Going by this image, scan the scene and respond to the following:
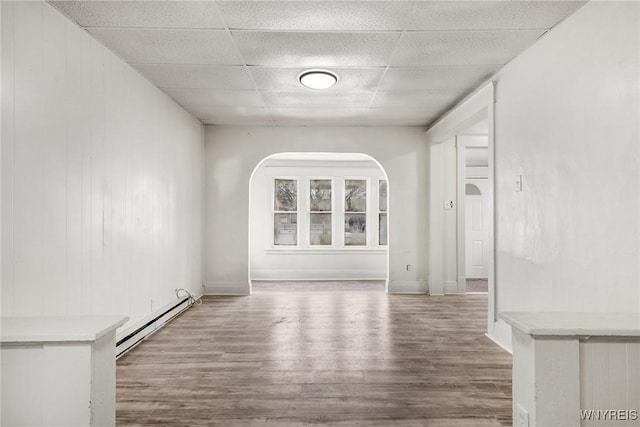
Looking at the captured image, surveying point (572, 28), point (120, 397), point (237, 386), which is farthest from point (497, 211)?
point (120, 397)

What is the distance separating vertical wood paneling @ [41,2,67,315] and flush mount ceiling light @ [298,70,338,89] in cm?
185

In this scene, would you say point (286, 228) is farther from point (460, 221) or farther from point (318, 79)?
point (318, 79)

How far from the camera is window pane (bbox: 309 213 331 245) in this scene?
7.50m

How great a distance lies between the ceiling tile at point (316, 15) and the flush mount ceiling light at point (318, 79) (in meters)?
0.76

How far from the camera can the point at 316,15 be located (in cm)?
236

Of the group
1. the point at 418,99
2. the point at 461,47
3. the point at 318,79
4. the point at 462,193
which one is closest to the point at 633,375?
the point at 461,47

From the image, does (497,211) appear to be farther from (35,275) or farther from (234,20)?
(35,275)

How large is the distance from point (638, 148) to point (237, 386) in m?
2.72

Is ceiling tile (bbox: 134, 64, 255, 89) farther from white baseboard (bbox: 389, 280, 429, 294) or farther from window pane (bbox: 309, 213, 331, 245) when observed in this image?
window pane (bbox: 309, 213, 331, 245)

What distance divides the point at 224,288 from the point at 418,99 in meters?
3.77

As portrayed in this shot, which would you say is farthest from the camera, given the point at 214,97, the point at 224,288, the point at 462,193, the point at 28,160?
the point at 462,193

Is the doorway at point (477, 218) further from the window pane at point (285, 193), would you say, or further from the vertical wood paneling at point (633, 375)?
the vertical wood paneling at point (633, 375)

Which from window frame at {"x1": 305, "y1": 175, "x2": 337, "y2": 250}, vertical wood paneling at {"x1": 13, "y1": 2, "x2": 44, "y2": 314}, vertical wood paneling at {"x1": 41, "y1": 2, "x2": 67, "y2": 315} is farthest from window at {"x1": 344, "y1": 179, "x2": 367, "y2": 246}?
vertical wood paneling at {"x1": 13, "y1": 2, "x2": 44, "y2": 314}

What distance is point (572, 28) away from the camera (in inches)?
92.5
